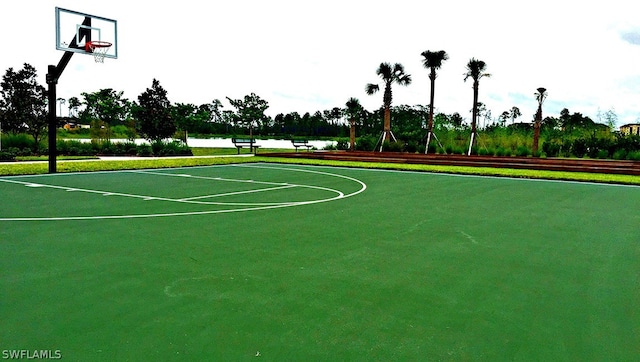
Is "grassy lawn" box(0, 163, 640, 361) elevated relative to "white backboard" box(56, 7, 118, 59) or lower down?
lower down

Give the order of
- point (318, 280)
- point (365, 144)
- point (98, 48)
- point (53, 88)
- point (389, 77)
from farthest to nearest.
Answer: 1. point (365, 144)
2. point (389, 77)
3. point (98, 48)
4. point (53, 88)
5. point (318, 280)

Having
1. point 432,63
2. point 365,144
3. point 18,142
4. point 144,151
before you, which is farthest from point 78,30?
point 365,144

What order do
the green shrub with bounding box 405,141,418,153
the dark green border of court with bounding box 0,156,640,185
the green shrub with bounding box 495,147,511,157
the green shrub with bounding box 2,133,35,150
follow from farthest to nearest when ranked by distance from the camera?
1. the green shrub with bounding box 405,141,418,153
2. the green shrub with bounding box 495,147,511,157
3. the green shrub with bounding box 2,133,35,150
4. the dark green border of court with bounding box 0,156,640,185

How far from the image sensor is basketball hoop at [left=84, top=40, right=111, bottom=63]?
464 inches

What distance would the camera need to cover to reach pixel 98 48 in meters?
12.1

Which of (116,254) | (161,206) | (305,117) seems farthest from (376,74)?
(305,117)

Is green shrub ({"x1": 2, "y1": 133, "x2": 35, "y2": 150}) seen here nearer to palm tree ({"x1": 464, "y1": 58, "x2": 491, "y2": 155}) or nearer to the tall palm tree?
the tall palm tree

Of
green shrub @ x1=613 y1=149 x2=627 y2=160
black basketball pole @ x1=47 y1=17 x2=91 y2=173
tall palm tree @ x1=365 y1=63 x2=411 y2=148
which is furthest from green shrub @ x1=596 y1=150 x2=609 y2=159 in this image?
black basketball pole @ x1=47 y1=17 x2=91 y2=173


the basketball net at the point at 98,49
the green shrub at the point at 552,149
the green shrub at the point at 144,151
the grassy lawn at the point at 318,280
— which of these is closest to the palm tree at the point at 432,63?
the green shrub at the point at 552,149

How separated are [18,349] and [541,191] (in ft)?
29.1

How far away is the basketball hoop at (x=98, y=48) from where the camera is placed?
11797 millimetres

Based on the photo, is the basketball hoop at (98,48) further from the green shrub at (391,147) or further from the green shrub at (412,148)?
the green shrub at (412,148)

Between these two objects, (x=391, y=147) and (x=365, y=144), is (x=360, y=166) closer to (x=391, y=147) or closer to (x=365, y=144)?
(x=391, y=147)

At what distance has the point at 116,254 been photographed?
13.9 feet
